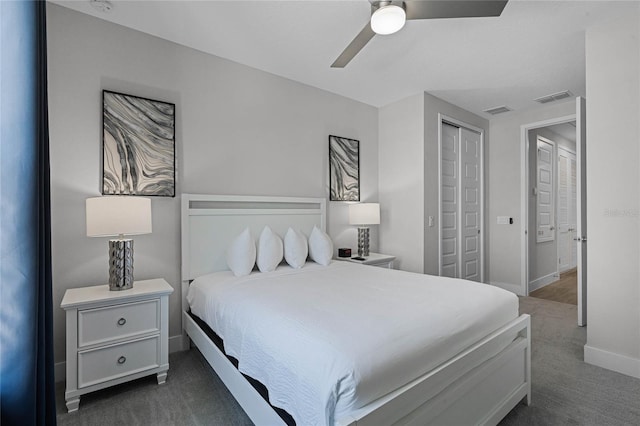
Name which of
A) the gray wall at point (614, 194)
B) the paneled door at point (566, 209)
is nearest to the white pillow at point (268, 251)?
the gray wall at point (614, 194)

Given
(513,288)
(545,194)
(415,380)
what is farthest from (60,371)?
(545,194)

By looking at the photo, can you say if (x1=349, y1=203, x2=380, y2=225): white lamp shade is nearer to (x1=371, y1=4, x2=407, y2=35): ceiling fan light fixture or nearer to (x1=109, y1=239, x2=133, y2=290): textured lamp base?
(x1=371, y1=4, x2=407, y2=35): ceiling fan light fixture

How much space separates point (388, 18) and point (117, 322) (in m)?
2.54

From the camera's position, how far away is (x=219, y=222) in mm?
2844

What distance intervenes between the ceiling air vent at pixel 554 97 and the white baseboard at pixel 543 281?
2.61 meters

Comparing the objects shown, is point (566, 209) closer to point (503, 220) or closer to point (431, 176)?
point (503, 220)

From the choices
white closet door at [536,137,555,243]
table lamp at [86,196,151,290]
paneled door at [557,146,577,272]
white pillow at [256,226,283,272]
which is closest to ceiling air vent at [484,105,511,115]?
white closet door at [536,137,555,243]

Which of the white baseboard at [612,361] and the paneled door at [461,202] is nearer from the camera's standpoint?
the white baseboard at [612,361]

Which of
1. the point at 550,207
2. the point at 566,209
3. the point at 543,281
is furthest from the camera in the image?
the point at 566,209

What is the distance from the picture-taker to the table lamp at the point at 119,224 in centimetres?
199

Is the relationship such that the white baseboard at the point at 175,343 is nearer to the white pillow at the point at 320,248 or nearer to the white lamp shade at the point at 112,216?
the white lamp shade at the point at 112,216

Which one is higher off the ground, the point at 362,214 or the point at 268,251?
the point at 362,214

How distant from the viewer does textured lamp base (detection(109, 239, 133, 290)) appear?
2.11m

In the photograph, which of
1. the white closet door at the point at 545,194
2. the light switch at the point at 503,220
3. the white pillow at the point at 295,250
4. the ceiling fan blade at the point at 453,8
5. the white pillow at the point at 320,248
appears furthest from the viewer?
the white closet door at the point at 545,194
